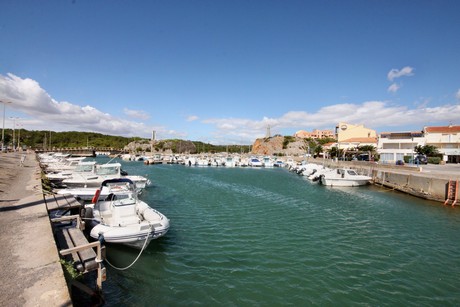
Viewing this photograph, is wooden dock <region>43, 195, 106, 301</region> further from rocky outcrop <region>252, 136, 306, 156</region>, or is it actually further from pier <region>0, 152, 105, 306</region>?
rocky outcrop <region>252, 136, 306, 156</region>

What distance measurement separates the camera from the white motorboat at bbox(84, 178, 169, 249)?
33.8 feet

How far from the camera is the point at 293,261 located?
1072 cm

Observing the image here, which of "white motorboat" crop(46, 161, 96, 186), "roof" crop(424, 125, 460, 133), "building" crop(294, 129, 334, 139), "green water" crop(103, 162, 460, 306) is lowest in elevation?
"green water" crop(103, 162, 460, 306)

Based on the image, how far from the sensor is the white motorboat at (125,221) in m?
10.3

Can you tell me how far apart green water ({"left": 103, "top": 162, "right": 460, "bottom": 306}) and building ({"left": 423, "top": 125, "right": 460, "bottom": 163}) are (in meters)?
51.5

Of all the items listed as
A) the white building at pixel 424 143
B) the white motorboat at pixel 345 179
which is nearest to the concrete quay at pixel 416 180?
the white motorboat at pixel 345 179

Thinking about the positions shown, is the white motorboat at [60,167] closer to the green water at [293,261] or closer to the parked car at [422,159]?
the green water at [293,261]

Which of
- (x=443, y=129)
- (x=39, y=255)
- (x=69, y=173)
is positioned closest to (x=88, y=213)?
(x=39, y=255)

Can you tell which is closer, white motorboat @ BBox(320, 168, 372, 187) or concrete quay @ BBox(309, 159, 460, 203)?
concrete quay @ BBox(309, 159, 460, 203)

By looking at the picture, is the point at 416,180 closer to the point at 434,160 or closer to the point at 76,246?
the point at 434,160

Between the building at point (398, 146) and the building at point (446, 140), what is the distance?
2.02 meters

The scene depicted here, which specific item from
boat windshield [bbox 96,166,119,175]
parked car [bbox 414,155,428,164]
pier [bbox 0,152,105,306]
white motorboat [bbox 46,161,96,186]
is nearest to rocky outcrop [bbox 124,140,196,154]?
parked car [bbox 414,155,428,164]

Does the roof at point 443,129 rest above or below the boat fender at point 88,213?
above

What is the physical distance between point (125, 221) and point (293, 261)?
858 cm
